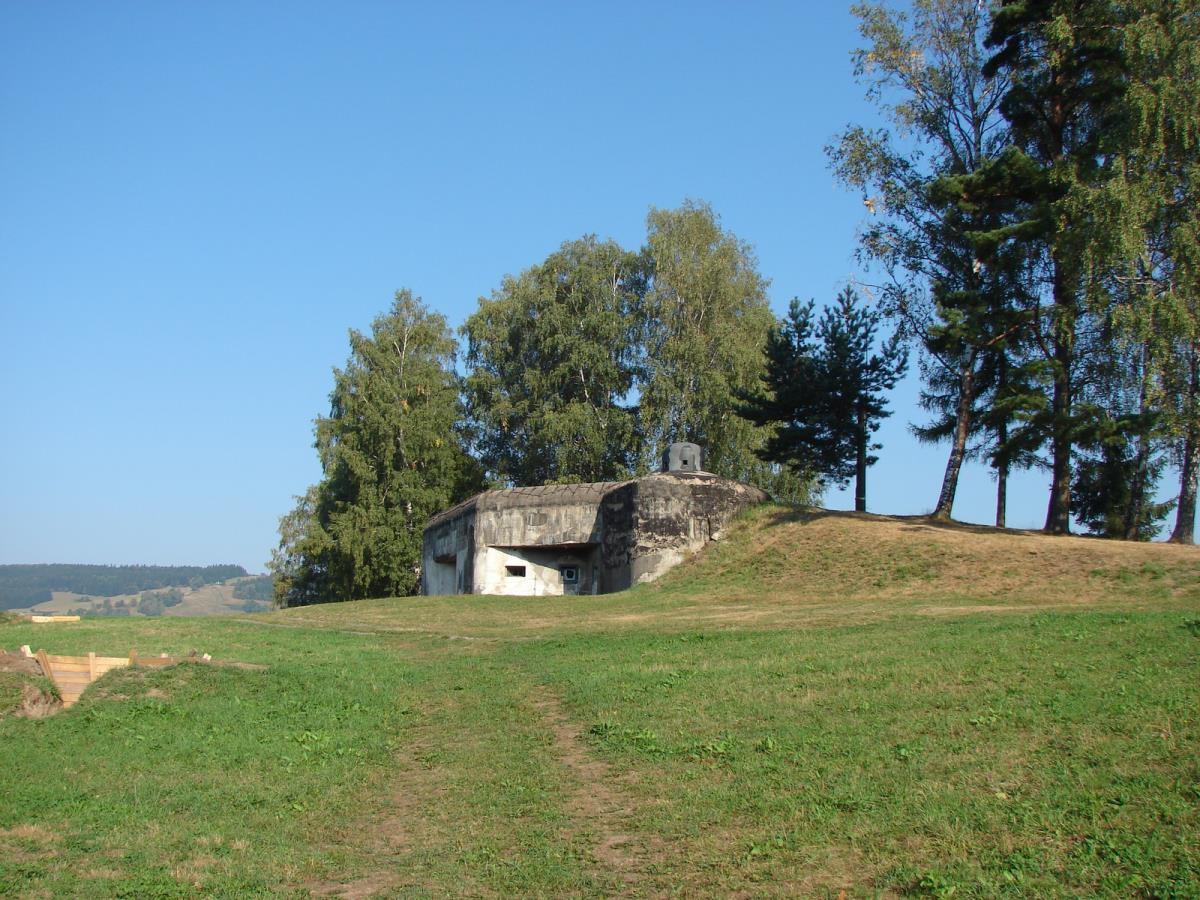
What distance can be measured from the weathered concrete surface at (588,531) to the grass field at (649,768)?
1153 centimetres

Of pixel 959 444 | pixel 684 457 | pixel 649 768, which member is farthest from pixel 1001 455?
pixel 649 768

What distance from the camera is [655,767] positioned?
31.9 ft

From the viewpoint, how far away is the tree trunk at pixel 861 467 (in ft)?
108

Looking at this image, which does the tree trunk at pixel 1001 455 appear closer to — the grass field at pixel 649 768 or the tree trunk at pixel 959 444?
the tree trunk at pixel 959 444

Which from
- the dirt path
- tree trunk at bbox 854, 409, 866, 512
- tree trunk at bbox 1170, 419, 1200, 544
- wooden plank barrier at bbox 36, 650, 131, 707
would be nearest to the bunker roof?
tree trunk at bbox 854, 409, 866, 512

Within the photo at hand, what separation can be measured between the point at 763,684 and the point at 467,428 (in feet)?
119

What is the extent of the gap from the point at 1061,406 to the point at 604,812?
2184 centimetres

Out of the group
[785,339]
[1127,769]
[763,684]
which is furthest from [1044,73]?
[1127,769]

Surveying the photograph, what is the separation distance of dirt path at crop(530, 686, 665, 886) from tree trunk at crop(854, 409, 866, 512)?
2298 centimetres

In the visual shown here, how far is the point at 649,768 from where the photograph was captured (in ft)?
31.9

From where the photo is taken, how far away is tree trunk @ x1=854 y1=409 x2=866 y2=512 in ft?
108

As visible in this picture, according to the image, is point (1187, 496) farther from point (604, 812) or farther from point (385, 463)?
point (385, 463)

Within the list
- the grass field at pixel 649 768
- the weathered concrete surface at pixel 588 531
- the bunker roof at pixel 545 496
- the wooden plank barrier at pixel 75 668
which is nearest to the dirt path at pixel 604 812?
the grass field at pixel 649 768

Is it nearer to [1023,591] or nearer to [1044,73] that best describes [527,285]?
[1044,73]
